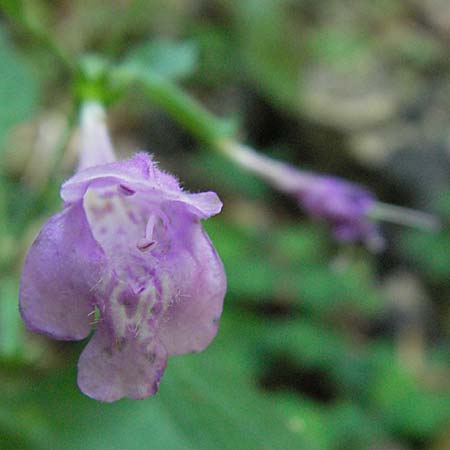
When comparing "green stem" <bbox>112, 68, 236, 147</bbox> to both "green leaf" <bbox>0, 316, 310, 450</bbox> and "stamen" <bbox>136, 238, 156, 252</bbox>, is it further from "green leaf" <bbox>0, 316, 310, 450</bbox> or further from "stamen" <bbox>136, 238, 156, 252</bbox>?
"stamen" <bbox>136, 238, 156, 252</bbox>

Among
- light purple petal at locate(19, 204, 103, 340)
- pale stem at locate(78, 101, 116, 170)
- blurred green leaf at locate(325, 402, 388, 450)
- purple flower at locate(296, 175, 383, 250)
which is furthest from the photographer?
blurred green leaf at locate(325, 402, 388, 450)

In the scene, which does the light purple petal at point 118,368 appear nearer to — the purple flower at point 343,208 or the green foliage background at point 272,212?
the green foliage background at point 272,212

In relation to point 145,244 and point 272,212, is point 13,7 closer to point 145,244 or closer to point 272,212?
point 145,244

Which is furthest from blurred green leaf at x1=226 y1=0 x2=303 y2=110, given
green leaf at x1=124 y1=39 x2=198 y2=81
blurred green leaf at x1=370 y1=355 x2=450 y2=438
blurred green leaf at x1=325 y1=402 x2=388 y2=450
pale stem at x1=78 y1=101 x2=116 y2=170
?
pale stem at x1=78 y1=101 x2=116 y2=170

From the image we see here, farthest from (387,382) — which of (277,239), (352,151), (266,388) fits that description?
(352,151)

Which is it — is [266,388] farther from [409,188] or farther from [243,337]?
[409,188]

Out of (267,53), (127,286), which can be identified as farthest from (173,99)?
(267,53)

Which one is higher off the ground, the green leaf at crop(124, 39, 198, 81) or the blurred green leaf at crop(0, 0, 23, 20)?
the blurred green leaf at crop(0, 0, 23, 20)
